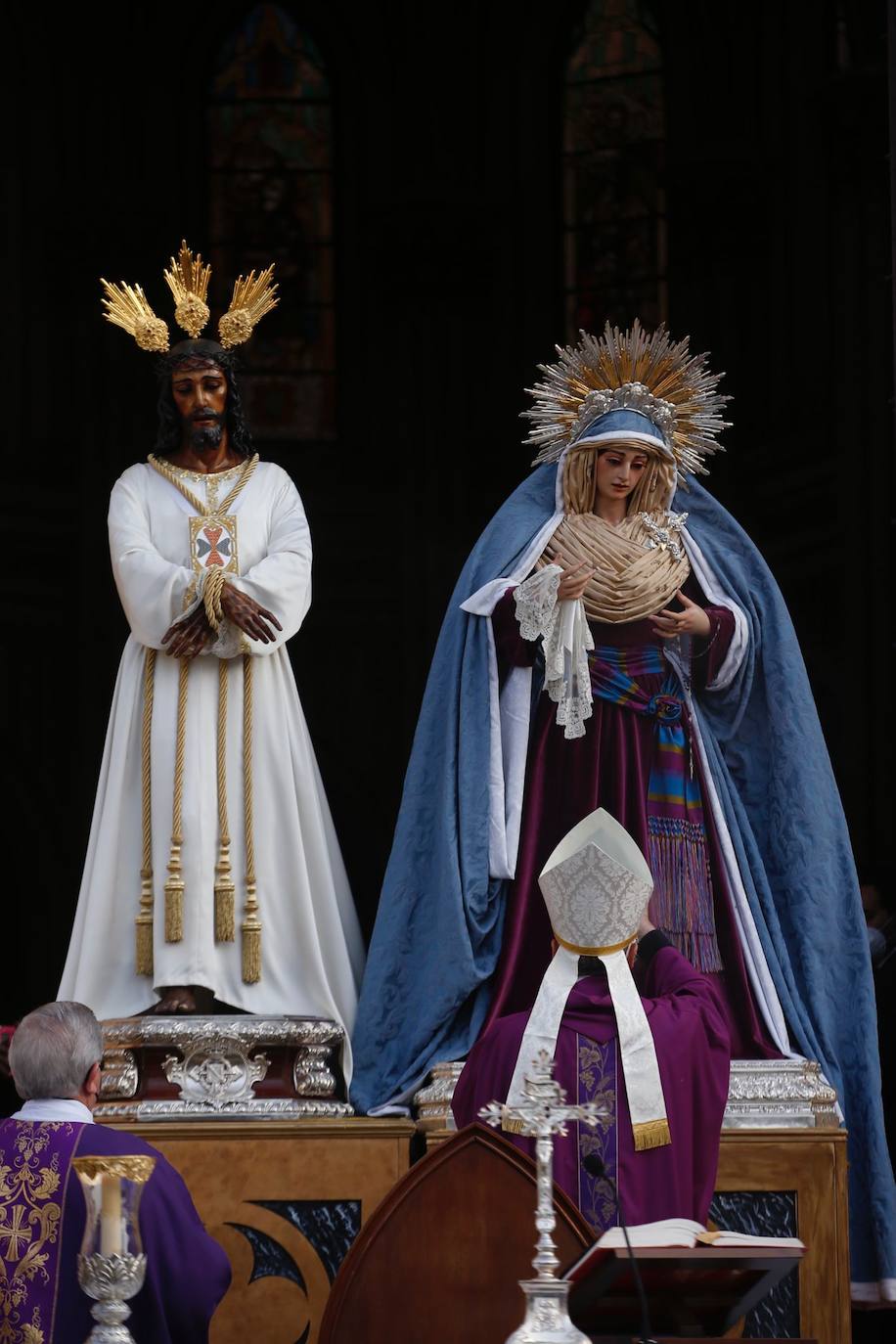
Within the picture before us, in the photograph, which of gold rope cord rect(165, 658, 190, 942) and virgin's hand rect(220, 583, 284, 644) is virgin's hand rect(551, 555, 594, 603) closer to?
virgin's hand rect(220, 583, 284, 644)

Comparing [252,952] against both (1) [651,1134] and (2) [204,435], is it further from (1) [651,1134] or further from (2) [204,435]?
(1) [651,1134]

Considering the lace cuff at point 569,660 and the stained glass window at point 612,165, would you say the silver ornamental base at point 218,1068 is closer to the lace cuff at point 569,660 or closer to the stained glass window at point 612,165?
the lace cuff at point 569,660

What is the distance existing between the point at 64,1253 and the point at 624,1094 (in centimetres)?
173

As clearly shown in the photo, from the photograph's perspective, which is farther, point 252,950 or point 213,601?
point 213,601

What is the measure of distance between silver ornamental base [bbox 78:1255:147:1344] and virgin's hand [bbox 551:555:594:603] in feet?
12.6

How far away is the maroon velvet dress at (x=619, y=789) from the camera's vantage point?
951 cm

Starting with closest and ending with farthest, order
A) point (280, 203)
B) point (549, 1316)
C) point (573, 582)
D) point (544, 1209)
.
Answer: point (549, 1316)
point (544, 1209)
point (573, 582)
point (280, 203)

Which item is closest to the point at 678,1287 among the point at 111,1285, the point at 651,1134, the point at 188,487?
the point at 651,1134

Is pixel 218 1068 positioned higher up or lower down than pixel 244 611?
lower down

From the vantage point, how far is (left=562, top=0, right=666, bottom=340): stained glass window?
49.3 ft

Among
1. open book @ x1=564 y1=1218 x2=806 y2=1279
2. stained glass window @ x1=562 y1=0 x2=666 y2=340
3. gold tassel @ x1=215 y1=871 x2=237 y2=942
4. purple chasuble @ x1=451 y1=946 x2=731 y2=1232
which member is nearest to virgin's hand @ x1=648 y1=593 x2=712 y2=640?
gold tassel @ x1=215 y1=871 x2=237 y2=942

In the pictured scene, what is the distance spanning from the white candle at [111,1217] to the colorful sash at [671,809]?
3.50 meters

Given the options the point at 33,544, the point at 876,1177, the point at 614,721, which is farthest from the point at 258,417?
the point at 876,1177

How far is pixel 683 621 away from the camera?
31.8 feet
